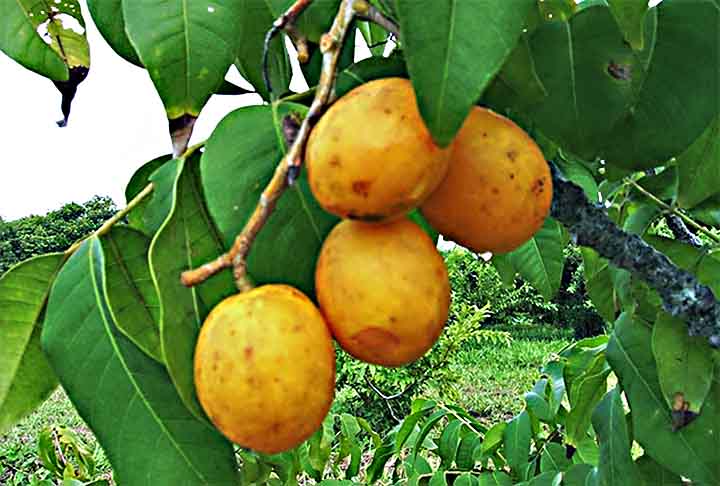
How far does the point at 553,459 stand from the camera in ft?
5.08

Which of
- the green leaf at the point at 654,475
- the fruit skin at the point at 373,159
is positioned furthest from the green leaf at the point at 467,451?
the fruit skin at the point at 373,159

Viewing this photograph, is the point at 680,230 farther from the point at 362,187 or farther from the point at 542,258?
the point at 362,187

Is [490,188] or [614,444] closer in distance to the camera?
[490,188]

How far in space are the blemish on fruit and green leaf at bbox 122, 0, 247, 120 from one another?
199 millimetres

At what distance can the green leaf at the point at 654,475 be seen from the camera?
107 cm

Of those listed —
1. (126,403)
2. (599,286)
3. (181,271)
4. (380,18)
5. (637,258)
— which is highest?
(380,18)

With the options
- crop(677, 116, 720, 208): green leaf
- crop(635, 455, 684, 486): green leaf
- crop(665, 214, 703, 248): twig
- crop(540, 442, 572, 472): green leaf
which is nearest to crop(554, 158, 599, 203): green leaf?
crop(665, 214, 703, 248): twig

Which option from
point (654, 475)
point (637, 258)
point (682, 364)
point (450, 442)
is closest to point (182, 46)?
point (637, 258)

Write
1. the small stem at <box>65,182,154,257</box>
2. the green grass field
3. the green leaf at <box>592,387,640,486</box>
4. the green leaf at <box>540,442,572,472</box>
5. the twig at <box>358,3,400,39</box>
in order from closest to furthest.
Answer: the twig at <box>358,3,400,39</box> < the small stem at <box>65,182,154,257</box> < the green leaf at <box>592,387,640,486</box> < the green leaf at <box>540,442,572,472</box> < the green grass field

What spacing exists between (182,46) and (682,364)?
2.08ft

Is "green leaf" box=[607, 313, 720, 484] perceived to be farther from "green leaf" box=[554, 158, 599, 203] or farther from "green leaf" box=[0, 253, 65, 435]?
"green leaf" box=[0, 253, 65, 435]

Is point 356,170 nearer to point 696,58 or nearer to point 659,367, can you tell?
point 696,58

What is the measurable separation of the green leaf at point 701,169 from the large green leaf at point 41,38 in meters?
0.68

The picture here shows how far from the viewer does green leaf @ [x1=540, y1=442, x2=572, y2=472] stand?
4.99 feet
